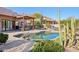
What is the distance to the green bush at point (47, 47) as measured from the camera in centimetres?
581

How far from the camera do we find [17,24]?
19.4 ft

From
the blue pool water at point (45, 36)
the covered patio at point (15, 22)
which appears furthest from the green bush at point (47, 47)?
the covered patio at point (15, 22)

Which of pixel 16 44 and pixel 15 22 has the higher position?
pixel 15 22

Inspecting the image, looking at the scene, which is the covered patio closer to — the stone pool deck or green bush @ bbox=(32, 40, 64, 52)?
the stone pool deck

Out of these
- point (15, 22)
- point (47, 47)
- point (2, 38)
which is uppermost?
point (15, 22)

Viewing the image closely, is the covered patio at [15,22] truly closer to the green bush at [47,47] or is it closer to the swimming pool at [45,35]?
the swimming pool at [45,35]

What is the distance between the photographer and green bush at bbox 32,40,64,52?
581cm

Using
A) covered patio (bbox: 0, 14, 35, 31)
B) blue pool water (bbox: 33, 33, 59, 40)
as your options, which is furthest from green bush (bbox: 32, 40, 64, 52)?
covered patio (bbox: 0, 14, 35, 31)

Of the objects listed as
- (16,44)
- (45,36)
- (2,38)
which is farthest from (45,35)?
(2,38)

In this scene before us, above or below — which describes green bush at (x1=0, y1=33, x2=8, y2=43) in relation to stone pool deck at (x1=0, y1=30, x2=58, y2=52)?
above

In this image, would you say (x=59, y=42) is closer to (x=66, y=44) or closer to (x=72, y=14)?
A: (x=66, y=44)

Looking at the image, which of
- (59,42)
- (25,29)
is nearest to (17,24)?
(25,29)

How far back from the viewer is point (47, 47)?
582 centimetres

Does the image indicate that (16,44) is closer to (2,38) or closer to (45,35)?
(2,38)
